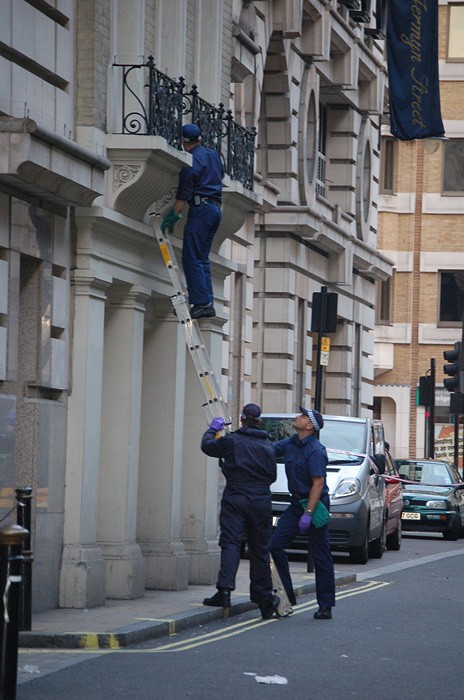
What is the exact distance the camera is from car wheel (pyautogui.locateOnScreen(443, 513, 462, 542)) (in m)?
34.1

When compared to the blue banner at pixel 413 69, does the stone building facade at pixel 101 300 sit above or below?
below

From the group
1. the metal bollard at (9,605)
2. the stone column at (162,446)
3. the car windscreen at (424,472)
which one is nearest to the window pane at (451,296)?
the car windscreen at (424,472)

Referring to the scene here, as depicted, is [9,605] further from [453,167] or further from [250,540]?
[453,167]

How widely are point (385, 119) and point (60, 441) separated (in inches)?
1355

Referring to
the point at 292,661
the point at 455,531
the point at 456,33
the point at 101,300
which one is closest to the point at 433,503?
the point at 455,531

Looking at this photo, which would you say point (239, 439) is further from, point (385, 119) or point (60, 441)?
point (385, 119)

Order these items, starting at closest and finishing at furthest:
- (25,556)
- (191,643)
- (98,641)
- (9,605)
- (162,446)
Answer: (9,605)
(98,641)
(25,556)
(191,643)
(162,446)

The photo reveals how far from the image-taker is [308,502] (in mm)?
16906

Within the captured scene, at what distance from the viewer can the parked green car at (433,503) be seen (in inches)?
1337

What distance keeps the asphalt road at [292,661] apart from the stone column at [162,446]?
4.96 ft

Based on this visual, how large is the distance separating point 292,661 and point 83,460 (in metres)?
3.75

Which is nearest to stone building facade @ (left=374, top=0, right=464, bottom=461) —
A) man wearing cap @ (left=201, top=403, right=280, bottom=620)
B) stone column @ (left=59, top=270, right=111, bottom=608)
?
man wearing cap @ (left=201, top=403, right=280, bottom=620)

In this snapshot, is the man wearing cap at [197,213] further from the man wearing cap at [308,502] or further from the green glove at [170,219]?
the man wearing cap at [308,502]

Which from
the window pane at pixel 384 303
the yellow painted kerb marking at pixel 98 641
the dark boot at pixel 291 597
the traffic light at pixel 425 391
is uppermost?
the window pane at pixel 384 303
